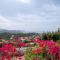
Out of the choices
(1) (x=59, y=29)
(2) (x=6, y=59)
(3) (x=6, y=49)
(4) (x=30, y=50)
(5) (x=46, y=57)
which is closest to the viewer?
(2) (x=6, y=59)

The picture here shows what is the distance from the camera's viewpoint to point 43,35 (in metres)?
25.7

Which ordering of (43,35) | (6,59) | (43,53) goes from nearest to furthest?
1. (6,59)
2. (43,53)
3. (43,35)

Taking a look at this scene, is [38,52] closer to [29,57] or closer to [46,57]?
[29,57]

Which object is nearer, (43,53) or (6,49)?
(6,49)

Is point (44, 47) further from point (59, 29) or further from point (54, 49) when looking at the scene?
point (59, 29)

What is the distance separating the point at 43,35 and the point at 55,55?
59.4 ft

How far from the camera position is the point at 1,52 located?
7.22 metres

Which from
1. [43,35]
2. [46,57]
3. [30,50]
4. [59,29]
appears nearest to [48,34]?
[43,35]

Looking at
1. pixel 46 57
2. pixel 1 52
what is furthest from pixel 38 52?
pixel 1 52

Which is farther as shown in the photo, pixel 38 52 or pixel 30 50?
pixel 30 50

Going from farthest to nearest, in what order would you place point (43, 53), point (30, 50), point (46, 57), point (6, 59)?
point (30, 50) → point (43, 53) → point (46, 57) → point (6, 59)

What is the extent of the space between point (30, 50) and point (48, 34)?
1584 centimetres

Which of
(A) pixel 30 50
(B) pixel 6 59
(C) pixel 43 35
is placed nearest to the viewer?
(B) pixel 6 59

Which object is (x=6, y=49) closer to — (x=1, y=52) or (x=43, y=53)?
(x=1, y=52)
